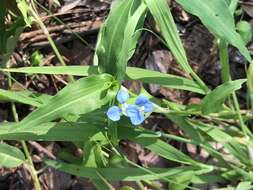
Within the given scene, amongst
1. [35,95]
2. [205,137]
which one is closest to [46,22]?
[35,95]

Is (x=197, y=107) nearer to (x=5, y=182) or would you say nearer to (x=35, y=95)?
(x=35, y=95)

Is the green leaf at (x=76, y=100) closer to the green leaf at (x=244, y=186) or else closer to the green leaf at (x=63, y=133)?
the green leaf at (x=63, y=133)

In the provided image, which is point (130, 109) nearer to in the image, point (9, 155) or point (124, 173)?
point (124, 173)

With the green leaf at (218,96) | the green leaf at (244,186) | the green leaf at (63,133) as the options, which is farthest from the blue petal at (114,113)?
the green leaf at (244,186)

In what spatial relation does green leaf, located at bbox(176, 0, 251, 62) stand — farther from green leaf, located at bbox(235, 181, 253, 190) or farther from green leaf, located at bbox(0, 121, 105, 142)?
green leaf, located at bbox(235, 181, 253, 190)

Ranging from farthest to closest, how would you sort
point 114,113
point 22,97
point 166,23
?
point 22,97
point 166,23
point 114,113

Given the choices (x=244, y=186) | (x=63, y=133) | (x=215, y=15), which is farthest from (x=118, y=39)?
(x=244, y=186)

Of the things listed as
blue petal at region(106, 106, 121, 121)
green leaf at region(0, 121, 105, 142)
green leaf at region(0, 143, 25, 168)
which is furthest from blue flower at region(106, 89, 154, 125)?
green leaf at region(0, 143, 25, 168)
